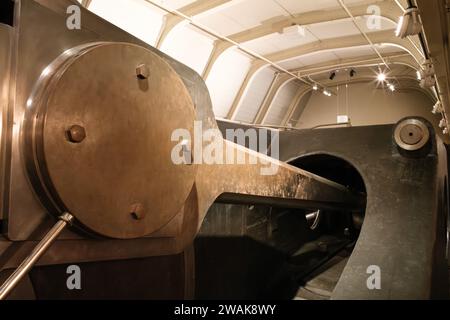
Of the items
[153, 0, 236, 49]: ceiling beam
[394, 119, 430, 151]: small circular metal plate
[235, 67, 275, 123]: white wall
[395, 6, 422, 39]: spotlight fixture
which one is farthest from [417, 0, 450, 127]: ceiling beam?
[235, 67, 275, 123]: white wall

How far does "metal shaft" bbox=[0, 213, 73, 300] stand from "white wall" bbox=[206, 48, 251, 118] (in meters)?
4.45

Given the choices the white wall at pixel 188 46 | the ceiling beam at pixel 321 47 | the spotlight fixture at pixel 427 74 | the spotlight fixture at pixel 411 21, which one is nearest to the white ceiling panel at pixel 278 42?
the ceiling beam at pixel 321 47

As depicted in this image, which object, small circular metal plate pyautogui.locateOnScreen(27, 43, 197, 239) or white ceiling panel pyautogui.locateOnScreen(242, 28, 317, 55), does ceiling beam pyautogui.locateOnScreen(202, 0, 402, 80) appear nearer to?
white ceiling panel pyautogui.locateOnScreen(242, 28, 317, 55)

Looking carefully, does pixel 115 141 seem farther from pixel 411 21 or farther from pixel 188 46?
pixel 188 46

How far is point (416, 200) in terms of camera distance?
60.9 inches

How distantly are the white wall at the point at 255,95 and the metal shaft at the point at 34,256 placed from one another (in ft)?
17.0

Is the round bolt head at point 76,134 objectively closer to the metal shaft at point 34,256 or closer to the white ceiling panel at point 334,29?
the metal shaft at point 34,256

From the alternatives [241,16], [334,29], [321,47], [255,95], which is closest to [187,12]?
[241,16]

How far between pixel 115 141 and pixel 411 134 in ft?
4.85

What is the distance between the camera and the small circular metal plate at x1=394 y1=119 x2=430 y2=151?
5.35ft

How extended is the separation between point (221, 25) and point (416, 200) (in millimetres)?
3287
